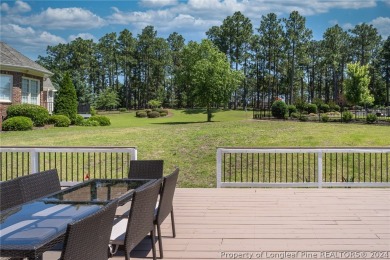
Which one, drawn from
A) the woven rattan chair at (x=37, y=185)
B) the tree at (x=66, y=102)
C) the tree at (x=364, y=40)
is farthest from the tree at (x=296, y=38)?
the woven rattan chair at (x=37, y=185)

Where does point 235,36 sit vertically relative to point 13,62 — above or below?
above

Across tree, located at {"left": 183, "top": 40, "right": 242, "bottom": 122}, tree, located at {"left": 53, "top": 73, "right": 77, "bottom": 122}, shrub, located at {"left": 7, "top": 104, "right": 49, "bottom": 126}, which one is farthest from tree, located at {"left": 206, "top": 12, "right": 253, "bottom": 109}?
shrub, located at {"left": 7, "top": 104, "right": 49, "bottom": 126}

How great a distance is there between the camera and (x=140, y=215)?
309 centimetres

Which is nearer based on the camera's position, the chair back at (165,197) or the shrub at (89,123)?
the chair back at (165,197)

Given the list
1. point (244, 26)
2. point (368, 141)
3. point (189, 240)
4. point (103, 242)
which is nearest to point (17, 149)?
point (189, 240)

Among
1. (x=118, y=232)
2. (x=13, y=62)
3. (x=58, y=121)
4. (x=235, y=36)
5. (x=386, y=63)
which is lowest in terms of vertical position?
(x=118, y=232)

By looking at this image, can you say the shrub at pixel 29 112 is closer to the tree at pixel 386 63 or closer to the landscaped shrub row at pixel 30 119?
the landscaped shrub row at pixel 30 119

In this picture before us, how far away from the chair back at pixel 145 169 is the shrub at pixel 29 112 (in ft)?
53.2

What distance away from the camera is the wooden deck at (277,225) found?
12.8ft

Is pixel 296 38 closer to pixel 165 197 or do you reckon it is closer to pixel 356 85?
pixel 356 85

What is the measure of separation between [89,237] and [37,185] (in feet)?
6.83

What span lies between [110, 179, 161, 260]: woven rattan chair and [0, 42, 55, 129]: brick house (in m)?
18.3

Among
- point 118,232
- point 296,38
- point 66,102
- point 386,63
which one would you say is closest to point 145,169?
point 118,232

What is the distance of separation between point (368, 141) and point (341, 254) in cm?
1194
